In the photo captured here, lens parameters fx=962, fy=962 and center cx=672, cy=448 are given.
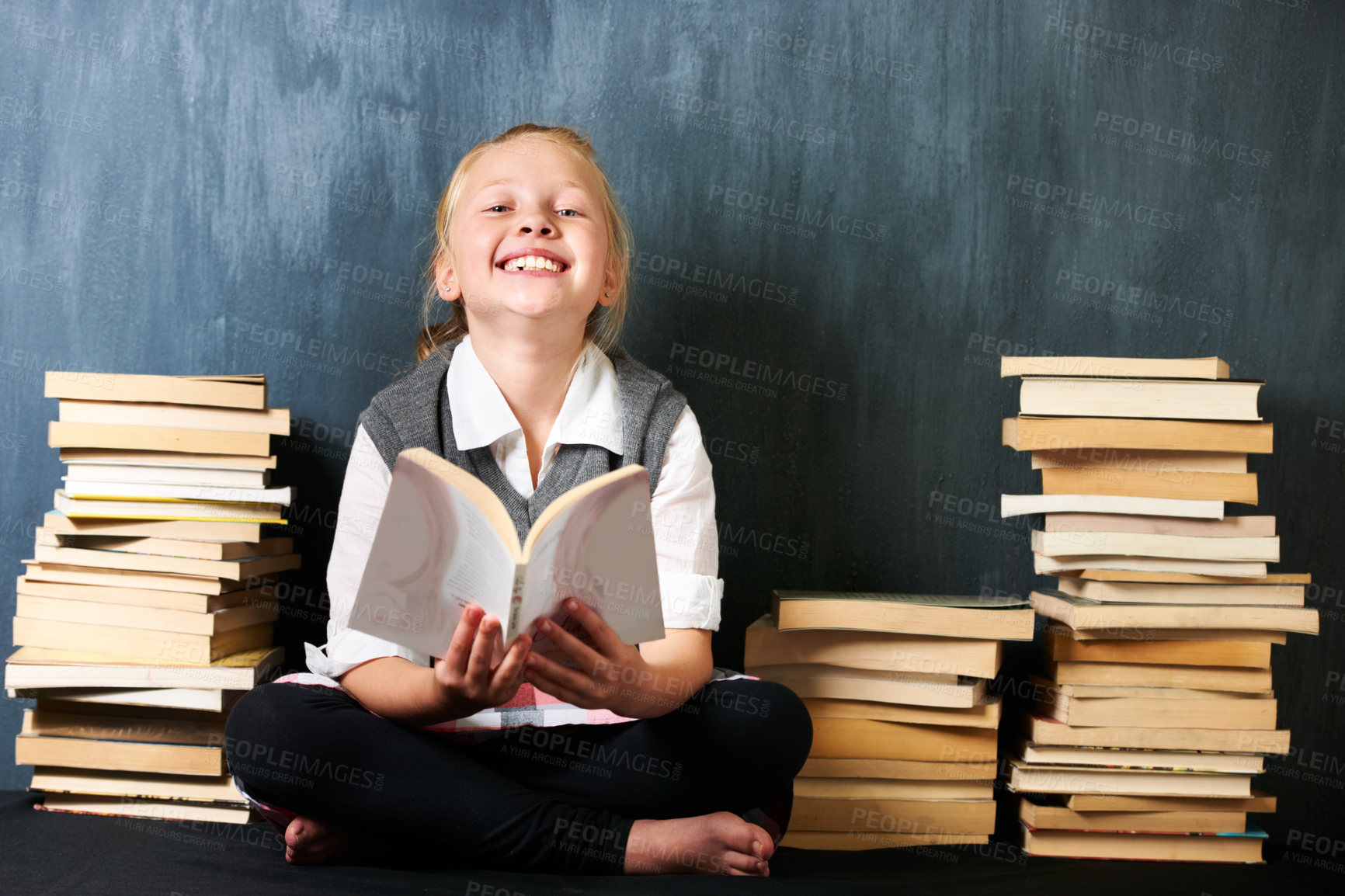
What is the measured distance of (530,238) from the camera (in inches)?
56.2

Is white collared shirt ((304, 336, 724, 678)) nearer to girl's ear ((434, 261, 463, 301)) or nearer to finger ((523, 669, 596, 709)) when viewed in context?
girl's ear ((434, 261, 463, 301))

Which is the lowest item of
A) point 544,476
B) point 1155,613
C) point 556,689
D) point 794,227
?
point 556,689

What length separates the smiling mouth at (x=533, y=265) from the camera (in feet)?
4.69

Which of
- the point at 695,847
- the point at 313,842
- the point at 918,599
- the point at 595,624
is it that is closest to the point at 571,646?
the point at 595,624

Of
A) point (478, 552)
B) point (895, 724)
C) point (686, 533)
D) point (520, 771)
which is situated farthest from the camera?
point (895, 724)

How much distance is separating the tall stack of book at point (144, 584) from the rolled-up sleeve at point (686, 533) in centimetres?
→ 62

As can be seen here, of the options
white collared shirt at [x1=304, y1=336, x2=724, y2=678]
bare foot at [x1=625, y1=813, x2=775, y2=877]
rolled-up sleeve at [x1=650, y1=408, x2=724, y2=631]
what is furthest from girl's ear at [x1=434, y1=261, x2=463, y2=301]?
bare foot at [x1=625, y1=813, x2=775, y2=877]

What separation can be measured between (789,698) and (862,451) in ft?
2.17

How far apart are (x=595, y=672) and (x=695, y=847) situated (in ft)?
0.93

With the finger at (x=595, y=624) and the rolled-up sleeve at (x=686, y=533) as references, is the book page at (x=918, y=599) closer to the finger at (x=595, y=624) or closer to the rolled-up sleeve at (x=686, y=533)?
the rolled-up sleeve at (x=686, y=533)

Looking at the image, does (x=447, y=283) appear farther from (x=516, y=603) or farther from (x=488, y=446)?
(x=516, y=603)

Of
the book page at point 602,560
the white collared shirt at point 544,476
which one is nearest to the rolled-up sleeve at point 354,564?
the white collared shirt at point 544,476

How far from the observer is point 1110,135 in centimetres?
183

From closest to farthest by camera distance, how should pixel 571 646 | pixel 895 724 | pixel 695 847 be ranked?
1. pixel 571 646
2. pixel 695 847
3. pixel 895 724
